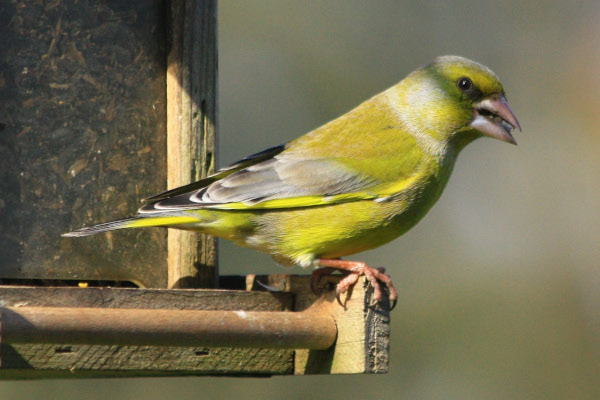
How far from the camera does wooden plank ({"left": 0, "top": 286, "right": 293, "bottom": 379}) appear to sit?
13.4 ft

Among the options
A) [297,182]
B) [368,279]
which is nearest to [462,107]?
[297,182]

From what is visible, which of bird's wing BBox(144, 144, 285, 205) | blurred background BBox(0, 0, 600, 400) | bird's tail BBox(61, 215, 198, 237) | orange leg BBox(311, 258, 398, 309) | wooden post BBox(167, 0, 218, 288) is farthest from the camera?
blurred background BBox(0, 0, 600, 400)

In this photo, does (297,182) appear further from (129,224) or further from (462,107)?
(462,107)

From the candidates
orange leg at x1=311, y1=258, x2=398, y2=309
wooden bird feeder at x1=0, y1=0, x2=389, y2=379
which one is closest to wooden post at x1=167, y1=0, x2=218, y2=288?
wooden bird feeder at x1=0, y1=0, x2=389, y2=379

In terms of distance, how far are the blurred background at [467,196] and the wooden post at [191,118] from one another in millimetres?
4405

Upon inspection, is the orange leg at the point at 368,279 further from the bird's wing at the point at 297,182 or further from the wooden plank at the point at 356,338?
the bird's wing at the point at 297,182

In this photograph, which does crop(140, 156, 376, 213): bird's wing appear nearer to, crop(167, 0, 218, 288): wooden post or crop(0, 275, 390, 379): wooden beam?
crop(167, 0, 218, 288): wooden post

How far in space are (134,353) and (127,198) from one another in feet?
3.44

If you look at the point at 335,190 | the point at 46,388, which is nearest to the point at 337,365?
the point at 335,190

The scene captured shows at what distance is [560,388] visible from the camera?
991 cm

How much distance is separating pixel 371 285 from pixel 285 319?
0.46 meters

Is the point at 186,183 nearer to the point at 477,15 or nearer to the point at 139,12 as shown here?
the point at 139,12

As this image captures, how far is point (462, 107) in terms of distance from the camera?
5574 mm

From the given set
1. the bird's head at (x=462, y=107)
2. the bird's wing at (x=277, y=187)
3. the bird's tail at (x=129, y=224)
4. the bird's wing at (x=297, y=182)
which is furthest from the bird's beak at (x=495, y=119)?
the bird's tail at (x=129, y=224)
